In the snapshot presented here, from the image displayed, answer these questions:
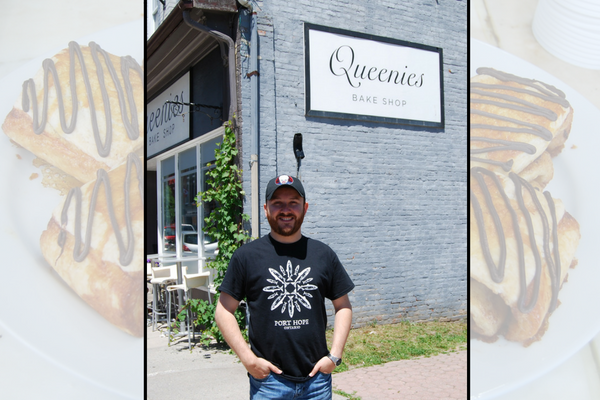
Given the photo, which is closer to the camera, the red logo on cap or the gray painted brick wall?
the red logo on cap

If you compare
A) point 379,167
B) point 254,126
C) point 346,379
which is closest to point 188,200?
point 254,126

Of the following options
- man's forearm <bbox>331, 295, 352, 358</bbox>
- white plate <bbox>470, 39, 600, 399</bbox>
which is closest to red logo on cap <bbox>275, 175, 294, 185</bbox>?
man's forearm <bbox>331, 295, 352, 358</bbox>

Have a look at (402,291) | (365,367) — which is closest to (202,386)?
(365,367)

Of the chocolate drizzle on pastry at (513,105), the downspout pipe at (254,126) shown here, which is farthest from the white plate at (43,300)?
the downspout pipe at (254,126)

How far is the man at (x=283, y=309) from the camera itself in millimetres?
2633

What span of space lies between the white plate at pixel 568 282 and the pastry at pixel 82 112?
271 centimetres

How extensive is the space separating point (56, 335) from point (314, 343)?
196cm

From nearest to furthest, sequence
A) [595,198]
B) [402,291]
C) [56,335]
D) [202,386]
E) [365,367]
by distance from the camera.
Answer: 1. [56,335]
2. [595,198]
3. [202,386]
4. [365,367]
5. [402,291]

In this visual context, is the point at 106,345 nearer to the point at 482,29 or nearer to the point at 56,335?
the point at 56,335

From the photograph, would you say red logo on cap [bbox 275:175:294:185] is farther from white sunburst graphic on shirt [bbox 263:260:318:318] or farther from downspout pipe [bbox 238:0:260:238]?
downspout pipe [bbox 238:0:260:238]

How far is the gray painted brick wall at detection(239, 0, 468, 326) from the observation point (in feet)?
22.8

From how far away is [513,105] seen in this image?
4.34 m

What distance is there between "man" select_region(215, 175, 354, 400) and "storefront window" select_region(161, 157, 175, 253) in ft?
25.1

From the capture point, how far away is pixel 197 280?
736 cm
